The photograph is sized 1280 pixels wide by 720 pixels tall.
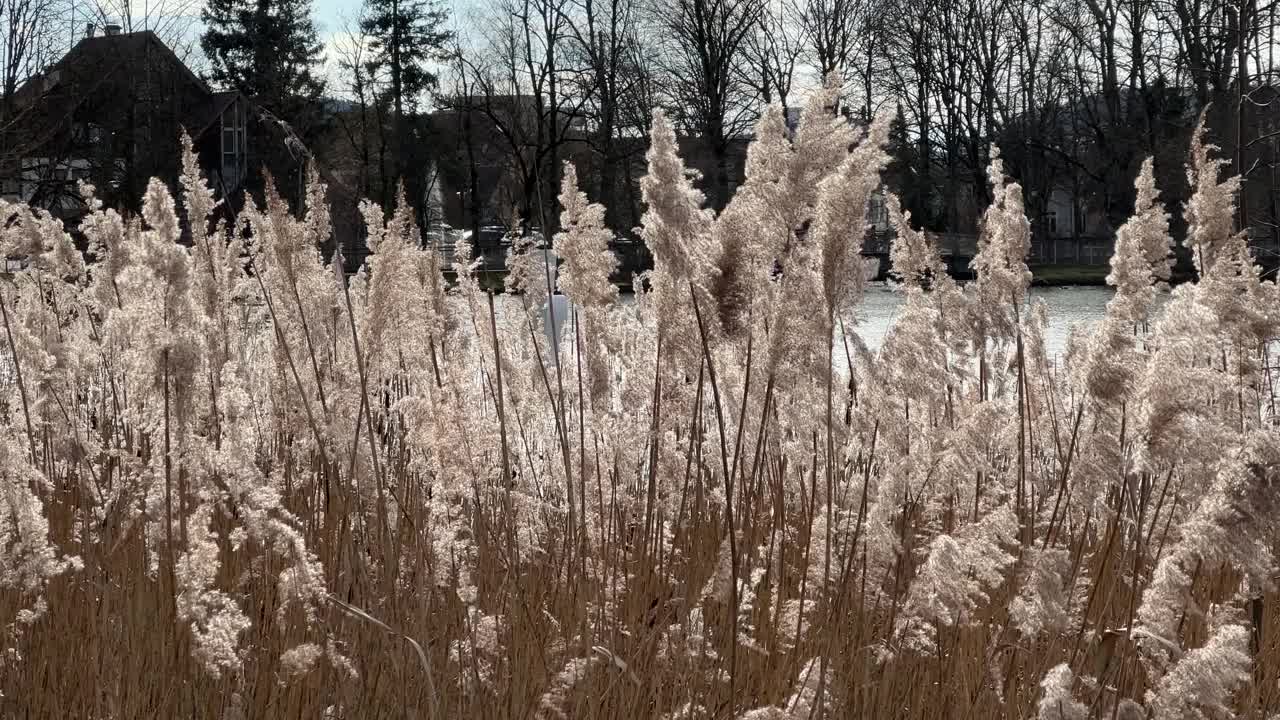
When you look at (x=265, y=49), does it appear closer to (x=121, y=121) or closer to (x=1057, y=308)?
(x=121, y=121)

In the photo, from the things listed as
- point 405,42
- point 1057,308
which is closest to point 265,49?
point 405,42

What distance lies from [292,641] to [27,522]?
0.56 meters

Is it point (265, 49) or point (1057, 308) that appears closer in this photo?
point (1057, 308)

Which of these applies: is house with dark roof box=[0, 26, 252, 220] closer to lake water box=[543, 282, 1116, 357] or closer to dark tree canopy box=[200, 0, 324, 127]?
dark tree canopy box=[200, 0, 324, 127]

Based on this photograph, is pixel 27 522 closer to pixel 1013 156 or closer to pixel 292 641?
pixel 292 641

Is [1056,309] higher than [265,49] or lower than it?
lower

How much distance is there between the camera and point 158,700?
2.38 meters

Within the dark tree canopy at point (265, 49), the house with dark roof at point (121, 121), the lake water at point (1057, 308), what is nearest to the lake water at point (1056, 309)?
the lake water at point (1057, 308)

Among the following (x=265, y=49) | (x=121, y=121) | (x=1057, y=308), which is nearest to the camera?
(x=1057, y=308)

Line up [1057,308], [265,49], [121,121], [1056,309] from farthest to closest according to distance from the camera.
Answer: [265,49] → [121,121] → [1057,308] → [1056,309]

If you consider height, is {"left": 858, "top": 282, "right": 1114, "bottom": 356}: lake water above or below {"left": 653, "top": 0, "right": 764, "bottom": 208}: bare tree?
below

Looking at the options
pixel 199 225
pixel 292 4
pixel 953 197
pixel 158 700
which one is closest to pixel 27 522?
pixel 158 700

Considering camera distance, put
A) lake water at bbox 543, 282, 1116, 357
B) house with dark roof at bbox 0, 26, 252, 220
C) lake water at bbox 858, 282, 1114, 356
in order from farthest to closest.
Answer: house with dark roof at bbox 0, 26, 252, 220
lake water at bbox 858, 282, 1114, 356
lake water at bbox 543, 282, 1116, 357

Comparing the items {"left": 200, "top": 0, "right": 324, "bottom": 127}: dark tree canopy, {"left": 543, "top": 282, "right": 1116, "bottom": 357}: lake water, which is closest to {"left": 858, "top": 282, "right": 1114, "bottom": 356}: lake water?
{"left": 543, "top": 282, "right": 1116, "bottom": 357}: lake water
